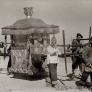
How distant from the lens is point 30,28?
13.4 metres

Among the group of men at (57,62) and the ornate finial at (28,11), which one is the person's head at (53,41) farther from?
the ornate finial at (28,11)

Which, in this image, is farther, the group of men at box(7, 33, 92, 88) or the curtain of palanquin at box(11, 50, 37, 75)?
the curtain of palanquin at box(11, 50, 37, 75)

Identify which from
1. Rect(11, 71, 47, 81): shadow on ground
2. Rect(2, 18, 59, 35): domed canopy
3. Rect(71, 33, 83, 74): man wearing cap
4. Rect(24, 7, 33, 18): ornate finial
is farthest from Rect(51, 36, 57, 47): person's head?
Rect(24, 7, 33, 18): ornate finial

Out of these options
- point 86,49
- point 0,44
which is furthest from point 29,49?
point 0,44

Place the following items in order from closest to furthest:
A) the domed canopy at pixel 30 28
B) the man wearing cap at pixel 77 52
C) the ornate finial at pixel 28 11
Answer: the man wearing cap at pixel 77 52 < the domed canopy at pixel 30 28 < the ornate finial at pixel 28 11

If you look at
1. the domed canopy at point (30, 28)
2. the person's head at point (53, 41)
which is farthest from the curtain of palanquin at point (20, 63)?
the person's head at point (53, 41)

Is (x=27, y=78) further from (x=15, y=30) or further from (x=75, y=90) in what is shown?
(x=75, y=90)

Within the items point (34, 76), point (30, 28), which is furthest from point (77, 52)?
point (34, 76)

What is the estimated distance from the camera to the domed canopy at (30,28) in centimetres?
1345

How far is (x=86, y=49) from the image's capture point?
10797mm

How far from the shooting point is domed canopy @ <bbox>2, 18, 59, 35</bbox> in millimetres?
13445

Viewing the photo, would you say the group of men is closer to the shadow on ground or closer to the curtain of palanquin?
the curtain of palanquin

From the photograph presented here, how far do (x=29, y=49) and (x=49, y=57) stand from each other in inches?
94.8

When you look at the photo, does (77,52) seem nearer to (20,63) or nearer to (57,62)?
(57,62)
